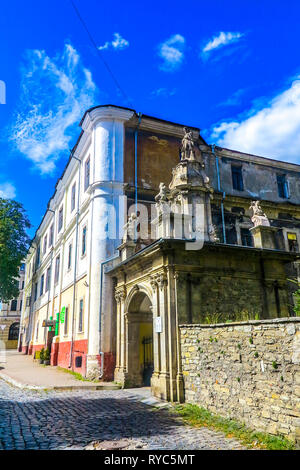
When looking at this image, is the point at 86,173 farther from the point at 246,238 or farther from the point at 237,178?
the point at 246,238

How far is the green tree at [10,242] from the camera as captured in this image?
2772 cm

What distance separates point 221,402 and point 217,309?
12.4 ft

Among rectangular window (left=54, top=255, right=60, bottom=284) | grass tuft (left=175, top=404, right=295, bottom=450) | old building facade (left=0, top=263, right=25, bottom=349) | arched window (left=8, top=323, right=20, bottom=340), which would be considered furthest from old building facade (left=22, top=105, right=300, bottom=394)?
arched window (left=8, top=323, right=20, bottom=340)

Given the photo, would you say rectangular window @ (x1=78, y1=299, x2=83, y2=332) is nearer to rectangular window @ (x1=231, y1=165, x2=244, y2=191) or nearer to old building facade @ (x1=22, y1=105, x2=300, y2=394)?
old building facade @ (x1=22, y1=105, x2=300, y2=394)

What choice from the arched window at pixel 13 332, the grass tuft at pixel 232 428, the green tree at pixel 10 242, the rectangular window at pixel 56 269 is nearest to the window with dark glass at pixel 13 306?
the arched window at pixel 13 332

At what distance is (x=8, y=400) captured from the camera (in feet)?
34.5

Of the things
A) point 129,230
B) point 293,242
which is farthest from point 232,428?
point 293,242

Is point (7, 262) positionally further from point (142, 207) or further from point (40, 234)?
point (142, 207)

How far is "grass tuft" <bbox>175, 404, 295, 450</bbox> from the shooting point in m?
5.76

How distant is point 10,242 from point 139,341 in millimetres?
18813

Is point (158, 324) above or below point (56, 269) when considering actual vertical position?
below

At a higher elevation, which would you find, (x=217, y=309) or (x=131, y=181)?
(x=131, y=181)

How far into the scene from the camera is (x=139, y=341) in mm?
14016

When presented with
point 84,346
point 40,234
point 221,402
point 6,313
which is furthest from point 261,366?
point 6,313
